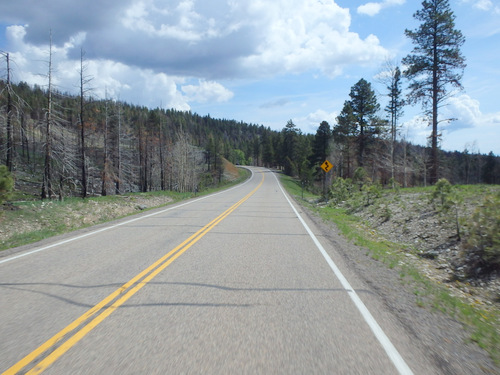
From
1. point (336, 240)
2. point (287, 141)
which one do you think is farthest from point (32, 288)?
point (287, 141)

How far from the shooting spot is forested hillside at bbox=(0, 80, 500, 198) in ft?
69.1

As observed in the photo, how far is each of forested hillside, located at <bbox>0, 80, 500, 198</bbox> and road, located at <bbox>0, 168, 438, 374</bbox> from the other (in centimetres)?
1210

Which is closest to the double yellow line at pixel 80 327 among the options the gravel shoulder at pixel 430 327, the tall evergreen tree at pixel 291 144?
the gravel shoulder at pixel 430 327

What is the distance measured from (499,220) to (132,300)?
7186 millimetres

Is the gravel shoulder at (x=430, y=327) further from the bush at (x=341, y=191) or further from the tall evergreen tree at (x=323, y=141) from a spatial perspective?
the tall evergreen tree at (x=323, y=141)

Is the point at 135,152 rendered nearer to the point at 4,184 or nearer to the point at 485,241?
the point at 4,184

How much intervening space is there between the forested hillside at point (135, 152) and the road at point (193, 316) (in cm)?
1210

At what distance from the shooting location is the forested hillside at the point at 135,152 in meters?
21.0

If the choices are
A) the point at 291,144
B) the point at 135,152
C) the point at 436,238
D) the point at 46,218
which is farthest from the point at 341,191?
the point at 291,144

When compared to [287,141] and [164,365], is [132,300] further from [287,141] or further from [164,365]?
[287,141]

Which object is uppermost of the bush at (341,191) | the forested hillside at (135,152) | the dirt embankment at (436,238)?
the forested hillside at (135,152)

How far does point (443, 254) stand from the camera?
8477 mm

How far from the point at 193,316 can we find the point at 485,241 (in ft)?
21.7

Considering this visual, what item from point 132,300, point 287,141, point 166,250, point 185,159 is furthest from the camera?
point 287,141
